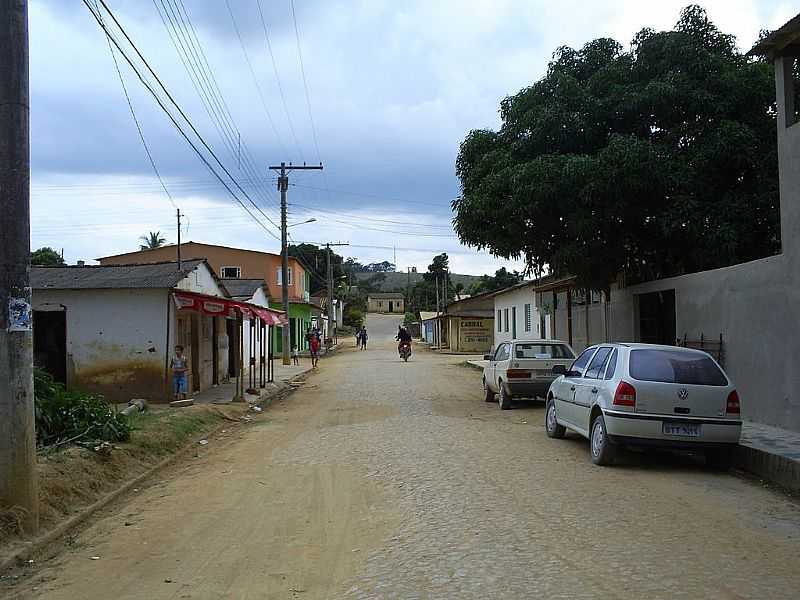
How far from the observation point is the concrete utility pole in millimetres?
7137

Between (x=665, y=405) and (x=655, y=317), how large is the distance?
35.2ft

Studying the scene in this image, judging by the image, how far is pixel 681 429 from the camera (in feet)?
33.5

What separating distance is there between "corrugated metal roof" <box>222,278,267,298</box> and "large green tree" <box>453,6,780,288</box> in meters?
20.4

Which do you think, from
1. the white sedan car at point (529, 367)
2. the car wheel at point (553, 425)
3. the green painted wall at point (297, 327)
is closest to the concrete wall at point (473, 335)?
the green painted wall at point (297, 327)

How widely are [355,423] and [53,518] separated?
27.9ft

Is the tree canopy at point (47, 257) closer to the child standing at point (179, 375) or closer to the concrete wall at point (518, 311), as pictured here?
the concrete wall at point (518, 311)

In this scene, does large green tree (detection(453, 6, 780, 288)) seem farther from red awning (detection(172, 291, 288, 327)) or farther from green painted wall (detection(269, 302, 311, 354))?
green painted wall (detection(269, 302, 311, 354))

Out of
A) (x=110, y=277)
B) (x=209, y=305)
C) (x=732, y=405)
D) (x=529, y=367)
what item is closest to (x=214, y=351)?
(x=110, y=277)

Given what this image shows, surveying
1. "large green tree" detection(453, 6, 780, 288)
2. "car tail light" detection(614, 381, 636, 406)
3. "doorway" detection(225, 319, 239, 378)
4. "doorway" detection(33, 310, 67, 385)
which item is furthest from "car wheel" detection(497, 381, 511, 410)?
"doorway" detection(225, 319, 239, 378)

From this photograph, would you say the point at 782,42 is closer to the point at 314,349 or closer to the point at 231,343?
the point at 231,343

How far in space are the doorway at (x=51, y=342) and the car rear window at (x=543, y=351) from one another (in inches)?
441

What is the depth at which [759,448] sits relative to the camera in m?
10.6

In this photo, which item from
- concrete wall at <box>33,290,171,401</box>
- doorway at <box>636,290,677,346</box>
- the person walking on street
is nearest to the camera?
concrete wall at <box>33,290,171,401</box>

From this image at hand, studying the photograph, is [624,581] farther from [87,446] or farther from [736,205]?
[736,205]
